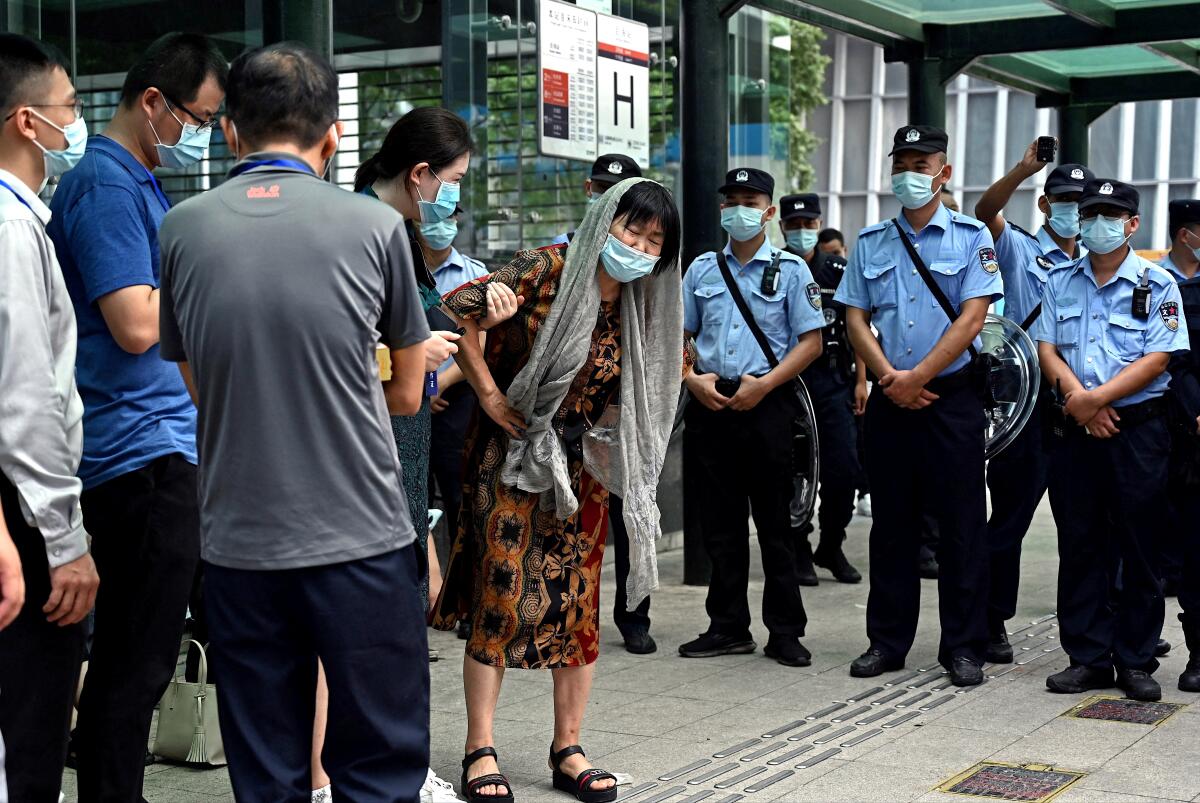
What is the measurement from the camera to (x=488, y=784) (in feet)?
14.8

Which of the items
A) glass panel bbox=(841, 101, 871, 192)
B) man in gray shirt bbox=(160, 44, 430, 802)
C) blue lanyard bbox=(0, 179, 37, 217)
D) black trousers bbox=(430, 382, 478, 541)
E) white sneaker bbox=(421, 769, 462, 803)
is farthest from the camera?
glass panel bbox=(841, 101, 871, 192)

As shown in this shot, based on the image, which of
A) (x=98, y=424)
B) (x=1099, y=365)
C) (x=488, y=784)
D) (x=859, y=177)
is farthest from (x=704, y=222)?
(x=859, y=177)

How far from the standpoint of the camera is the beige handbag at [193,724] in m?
4.89

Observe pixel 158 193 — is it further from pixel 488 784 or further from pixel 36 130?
pixel 488 784

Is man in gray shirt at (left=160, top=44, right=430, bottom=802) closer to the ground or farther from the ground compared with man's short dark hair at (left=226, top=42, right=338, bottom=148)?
closer to the ground

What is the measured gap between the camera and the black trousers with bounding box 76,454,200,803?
3.63 meters

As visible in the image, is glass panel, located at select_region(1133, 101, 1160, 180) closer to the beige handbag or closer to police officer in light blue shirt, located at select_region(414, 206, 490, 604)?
police officer in light blue shirt, located at select_region(414, 206, 490, 604)

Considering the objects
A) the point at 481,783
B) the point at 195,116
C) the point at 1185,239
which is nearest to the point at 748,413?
the point at 1185,239

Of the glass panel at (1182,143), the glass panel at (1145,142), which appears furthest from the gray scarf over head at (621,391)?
the glass panel at (1145,142)

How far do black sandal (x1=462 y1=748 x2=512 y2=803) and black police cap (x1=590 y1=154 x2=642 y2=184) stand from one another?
10.3ft

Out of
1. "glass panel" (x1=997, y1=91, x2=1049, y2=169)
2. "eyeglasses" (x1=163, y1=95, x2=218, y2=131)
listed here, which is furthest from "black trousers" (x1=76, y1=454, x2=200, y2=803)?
"glass panel" (x1=997, y1=91, x2=1049, y2=169)

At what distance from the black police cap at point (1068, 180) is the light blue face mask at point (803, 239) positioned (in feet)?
6.10

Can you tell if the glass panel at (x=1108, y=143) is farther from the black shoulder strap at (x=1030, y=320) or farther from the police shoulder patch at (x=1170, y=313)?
the police shoulder patch at (x=1170, y=313)

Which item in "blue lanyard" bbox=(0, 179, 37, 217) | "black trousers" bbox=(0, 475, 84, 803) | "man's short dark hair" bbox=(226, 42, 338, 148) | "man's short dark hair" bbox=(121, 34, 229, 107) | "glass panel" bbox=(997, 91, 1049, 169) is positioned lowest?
"black trousers" bbox=(0, 475, 84, 803)
